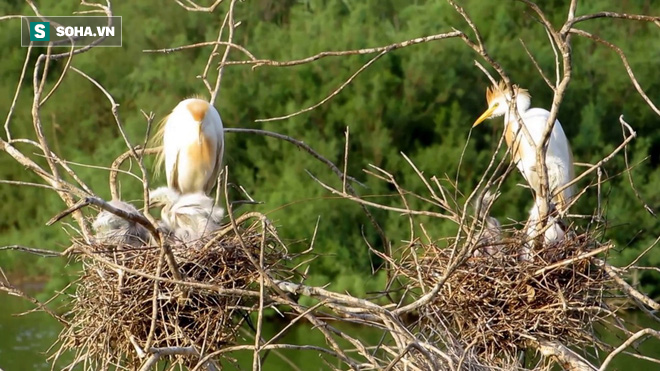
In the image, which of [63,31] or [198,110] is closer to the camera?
[63,31]

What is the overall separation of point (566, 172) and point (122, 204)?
2.08 meters

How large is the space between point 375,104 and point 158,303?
11.1 metres

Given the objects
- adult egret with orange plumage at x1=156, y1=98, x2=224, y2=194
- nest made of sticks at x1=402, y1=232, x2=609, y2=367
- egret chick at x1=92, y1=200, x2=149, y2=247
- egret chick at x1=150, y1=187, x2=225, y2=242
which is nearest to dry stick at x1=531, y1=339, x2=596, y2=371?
nest made of sticks at x1=402, y1=232, x2=609, y2=367

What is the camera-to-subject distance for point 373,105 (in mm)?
14258

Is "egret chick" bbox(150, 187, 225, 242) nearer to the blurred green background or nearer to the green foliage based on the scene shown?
the blurred green background

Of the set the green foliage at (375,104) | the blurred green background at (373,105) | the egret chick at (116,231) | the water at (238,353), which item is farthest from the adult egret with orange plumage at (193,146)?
the green foliage at (375,104)

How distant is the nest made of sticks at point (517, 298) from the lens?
3441 millimetres

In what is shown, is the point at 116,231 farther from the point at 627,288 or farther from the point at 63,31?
the point at 627,288

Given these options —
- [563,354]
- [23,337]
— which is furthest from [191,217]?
[23,337]

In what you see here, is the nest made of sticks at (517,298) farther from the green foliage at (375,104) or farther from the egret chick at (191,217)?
the green foliage at (375,104)

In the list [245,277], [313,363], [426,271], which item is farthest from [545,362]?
[313,363]

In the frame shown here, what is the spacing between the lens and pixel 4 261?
49.9 ft

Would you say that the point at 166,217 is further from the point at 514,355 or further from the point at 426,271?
the point at 514,355

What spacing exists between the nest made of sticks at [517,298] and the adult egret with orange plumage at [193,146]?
1.55 metres
